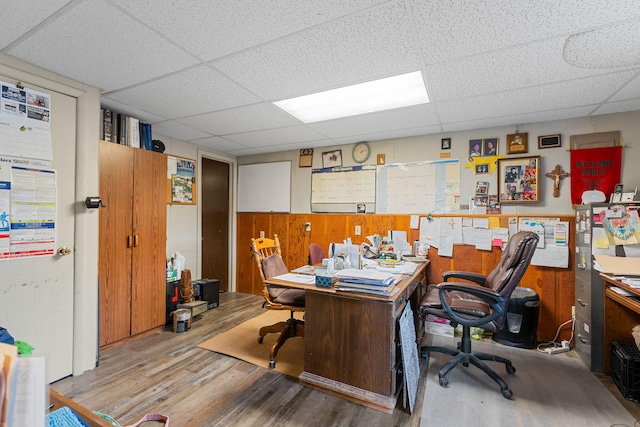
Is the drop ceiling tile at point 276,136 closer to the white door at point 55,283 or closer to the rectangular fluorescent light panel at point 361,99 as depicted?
the rectangular fluorescent light panel at point 361,99

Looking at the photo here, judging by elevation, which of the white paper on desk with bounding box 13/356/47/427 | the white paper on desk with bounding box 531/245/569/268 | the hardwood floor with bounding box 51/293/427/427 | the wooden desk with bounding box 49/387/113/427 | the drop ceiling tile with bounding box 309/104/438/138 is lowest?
the hardwood floor with bounding box 51/293/427/427

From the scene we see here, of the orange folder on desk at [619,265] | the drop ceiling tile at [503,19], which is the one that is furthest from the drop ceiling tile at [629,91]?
the orange folder on desk at [619,265]

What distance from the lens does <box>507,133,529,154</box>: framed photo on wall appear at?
10.1 ft

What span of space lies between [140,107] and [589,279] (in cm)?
433

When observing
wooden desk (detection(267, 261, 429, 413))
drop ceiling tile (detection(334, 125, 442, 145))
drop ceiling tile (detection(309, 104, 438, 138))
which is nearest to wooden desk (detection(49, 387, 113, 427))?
wooden desk (detection(267, 261, 429, 413))

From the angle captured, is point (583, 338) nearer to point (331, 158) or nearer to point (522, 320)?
point (522, 320)

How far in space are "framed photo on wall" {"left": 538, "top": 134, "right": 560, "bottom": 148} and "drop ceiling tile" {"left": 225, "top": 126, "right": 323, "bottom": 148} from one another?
94.4 inches

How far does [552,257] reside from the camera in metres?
2.93

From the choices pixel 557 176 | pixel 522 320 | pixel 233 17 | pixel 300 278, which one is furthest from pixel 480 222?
pixel 233 17

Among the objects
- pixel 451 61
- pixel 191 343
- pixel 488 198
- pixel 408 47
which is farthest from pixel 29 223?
pixel 488 198

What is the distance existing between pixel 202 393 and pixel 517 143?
374 cm

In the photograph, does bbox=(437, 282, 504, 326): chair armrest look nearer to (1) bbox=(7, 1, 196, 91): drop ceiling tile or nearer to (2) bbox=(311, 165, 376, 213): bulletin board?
(2) bbox=(311, 165, 376, 213): bulletin board

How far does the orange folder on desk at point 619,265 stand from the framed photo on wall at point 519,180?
0.89 m

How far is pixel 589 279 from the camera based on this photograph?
8.04 ft
